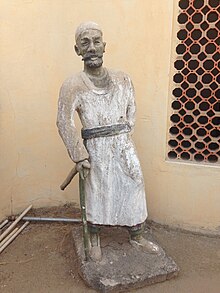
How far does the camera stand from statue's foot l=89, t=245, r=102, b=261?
2975 millimetres

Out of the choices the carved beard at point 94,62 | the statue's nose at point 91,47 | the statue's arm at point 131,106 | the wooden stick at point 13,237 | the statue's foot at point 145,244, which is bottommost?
the wooden stick at point 13,237

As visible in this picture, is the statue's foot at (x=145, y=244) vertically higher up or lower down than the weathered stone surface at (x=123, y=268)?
higher up

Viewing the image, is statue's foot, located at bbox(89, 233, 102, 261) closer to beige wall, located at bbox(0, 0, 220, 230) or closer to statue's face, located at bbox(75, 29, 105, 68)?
beige wall, located at bbox(0, 0, 220, 230)

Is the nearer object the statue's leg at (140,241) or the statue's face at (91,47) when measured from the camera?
the statue's face at (91,47)

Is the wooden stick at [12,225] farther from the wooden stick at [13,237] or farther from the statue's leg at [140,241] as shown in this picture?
the statue's leg at [140,241]

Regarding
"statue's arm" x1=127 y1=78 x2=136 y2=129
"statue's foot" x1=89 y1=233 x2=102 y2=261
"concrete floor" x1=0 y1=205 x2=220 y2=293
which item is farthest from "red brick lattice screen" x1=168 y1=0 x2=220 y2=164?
"statue's foot" x1=89 y1=233 x2=102 y2=261

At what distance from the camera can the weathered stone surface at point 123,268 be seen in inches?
110

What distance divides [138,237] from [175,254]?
1.28 ft

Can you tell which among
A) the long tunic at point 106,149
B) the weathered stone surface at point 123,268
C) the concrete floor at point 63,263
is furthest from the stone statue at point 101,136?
the concrete floor at point 63,263

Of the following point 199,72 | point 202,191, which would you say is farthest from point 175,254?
point 199,72

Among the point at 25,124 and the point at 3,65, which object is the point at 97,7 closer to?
the point at 3,65

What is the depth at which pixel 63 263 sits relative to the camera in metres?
3.19

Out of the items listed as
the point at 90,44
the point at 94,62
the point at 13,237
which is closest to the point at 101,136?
the point at 94,62

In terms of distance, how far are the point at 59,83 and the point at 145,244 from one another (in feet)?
5.18
